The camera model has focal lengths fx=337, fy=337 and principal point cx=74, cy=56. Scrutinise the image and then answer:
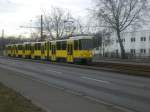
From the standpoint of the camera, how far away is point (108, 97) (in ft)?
41.9

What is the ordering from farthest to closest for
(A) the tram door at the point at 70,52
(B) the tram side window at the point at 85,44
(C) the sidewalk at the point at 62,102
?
(A) the tram door at the point at 70,52 < (B) the tram side window at the point at 85,44 < (C) the sidewalk at the point at 62,102

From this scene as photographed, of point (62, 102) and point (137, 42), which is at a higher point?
point (137, 42)

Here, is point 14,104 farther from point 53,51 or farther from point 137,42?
point 137,42

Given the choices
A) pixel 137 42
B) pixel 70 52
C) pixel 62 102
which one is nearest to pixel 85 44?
pixel 70 52

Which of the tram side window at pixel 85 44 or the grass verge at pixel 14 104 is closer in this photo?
the grass verge at pixel 14 104

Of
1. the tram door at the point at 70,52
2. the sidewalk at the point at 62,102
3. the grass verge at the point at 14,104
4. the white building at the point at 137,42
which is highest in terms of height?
the white building at the point at 137,42

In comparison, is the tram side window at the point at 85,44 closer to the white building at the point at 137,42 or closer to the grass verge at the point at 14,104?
the grass verge at the point at 14,104

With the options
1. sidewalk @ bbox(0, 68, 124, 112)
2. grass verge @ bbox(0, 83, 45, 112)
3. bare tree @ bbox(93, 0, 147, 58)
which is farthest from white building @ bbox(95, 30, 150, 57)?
grass verge @ bbox(0, 83, 45, 112)

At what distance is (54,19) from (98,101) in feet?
281

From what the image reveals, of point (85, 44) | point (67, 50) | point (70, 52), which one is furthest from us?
point (67, 50)

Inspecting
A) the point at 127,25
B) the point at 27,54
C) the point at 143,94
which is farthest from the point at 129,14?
the point at 143,94

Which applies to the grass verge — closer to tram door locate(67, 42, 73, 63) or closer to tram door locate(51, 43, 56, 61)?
tram door locate(67, 42, 73, 63)

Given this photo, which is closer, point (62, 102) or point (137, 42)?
point (62, 102)

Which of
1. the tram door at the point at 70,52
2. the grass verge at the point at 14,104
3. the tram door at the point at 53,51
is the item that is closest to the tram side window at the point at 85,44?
the tram door at the point at 70,52
